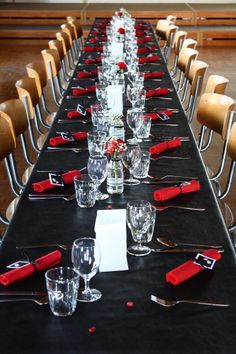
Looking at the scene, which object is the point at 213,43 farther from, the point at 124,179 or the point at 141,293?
the point at 141,293

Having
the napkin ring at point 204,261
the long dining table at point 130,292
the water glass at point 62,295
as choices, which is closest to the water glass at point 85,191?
the long dining table at point 130,292

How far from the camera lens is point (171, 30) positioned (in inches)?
308

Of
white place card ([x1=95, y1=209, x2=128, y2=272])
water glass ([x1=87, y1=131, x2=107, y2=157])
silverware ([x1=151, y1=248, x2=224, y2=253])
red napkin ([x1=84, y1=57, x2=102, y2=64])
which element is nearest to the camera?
white place card ([x1=95, y1=209, x2=128, y2=272])

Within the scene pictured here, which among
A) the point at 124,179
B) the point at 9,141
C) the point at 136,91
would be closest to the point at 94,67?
the point at 136,91

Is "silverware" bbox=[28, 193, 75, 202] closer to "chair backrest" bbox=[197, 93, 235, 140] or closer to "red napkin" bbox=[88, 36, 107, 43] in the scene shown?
"chair backrest" bbox=[197, 93, 235, 140]

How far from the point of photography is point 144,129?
3.22 metres

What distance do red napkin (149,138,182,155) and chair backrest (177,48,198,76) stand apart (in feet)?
7.96

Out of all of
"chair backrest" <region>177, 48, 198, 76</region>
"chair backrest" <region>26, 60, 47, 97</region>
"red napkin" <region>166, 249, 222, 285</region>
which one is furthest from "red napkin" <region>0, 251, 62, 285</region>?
"chair backrest" <region>177, 48, 198, 76</region>

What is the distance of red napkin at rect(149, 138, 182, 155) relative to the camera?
2.97 meters

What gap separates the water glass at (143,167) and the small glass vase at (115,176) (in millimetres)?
167

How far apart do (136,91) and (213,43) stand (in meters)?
8.15

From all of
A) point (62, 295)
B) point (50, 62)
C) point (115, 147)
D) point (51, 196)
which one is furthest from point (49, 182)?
point (50, 62)

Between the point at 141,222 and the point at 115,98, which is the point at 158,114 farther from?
the point at 141,222

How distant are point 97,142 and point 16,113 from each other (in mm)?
925
